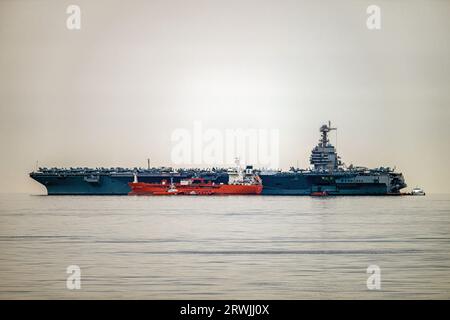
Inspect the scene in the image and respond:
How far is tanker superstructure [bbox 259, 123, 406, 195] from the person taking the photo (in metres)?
89.6

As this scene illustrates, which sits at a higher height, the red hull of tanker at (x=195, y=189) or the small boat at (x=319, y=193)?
the red hull of tanker at (x=195, y=189)

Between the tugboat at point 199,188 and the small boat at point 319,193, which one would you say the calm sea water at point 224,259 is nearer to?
the small boat at point 319,193

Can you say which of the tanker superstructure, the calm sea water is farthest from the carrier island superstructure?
the calm sea water

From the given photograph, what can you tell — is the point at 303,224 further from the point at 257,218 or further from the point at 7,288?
the point at 7,288

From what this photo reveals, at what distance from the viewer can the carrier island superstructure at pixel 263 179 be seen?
90062mm

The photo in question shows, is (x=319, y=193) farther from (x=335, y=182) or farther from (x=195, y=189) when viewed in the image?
(x=195, y=189)

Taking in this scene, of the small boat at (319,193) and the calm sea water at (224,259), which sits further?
the small boat at (319,193)

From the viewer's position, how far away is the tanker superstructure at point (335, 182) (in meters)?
89.6

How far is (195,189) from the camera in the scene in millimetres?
93875

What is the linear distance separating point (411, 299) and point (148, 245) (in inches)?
556

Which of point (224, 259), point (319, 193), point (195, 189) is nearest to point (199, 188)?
point (195, 189)

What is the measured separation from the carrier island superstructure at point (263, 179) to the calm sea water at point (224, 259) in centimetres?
4495

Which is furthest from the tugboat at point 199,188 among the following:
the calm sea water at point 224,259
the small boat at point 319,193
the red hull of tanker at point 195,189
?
the calm sea water at point 224,259

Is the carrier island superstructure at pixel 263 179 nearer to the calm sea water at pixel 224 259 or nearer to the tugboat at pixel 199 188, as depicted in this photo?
the tugboat at pixel 199 188
